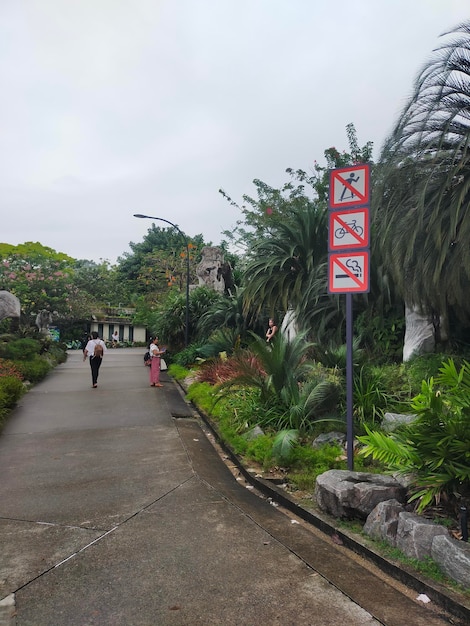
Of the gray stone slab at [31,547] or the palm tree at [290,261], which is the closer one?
the gray stone slab at [31,547]

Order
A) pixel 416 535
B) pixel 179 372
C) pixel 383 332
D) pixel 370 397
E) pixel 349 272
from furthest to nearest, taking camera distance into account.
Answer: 1. pixel 179 372
2. pixel 383 332
3. pixel 370 397
4. pixel 349 272
5. pixel 416 535

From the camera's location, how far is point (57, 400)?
12.3 meters

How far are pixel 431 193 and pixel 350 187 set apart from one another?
11.3ft

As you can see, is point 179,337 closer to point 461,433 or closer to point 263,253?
point 263,253

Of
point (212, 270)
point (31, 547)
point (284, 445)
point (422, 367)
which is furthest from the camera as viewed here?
point (212, 270)

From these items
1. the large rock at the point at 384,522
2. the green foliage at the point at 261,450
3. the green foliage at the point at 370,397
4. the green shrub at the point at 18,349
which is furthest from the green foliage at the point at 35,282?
the large rock at the point at 384,522

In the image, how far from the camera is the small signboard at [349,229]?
16.9 feet

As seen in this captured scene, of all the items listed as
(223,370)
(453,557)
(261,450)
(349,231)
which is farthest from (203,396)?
(453,557)

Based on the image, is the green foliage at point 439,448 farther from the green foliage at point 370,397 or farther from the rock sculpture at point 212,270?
the rock sculpture at point 212,270

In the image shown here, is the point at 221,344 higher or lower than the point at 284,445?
higher

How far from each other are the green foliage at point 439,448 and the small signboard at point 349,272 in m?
1.32

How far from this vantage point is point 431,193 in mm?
8047

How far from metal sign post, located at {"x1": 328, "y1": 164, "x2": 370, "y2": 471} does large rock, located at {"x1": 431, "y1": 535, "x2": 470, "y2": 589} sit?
1658mm

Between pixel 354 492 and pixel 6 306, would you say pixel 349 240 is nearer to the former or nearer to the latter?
pixel 354 492
